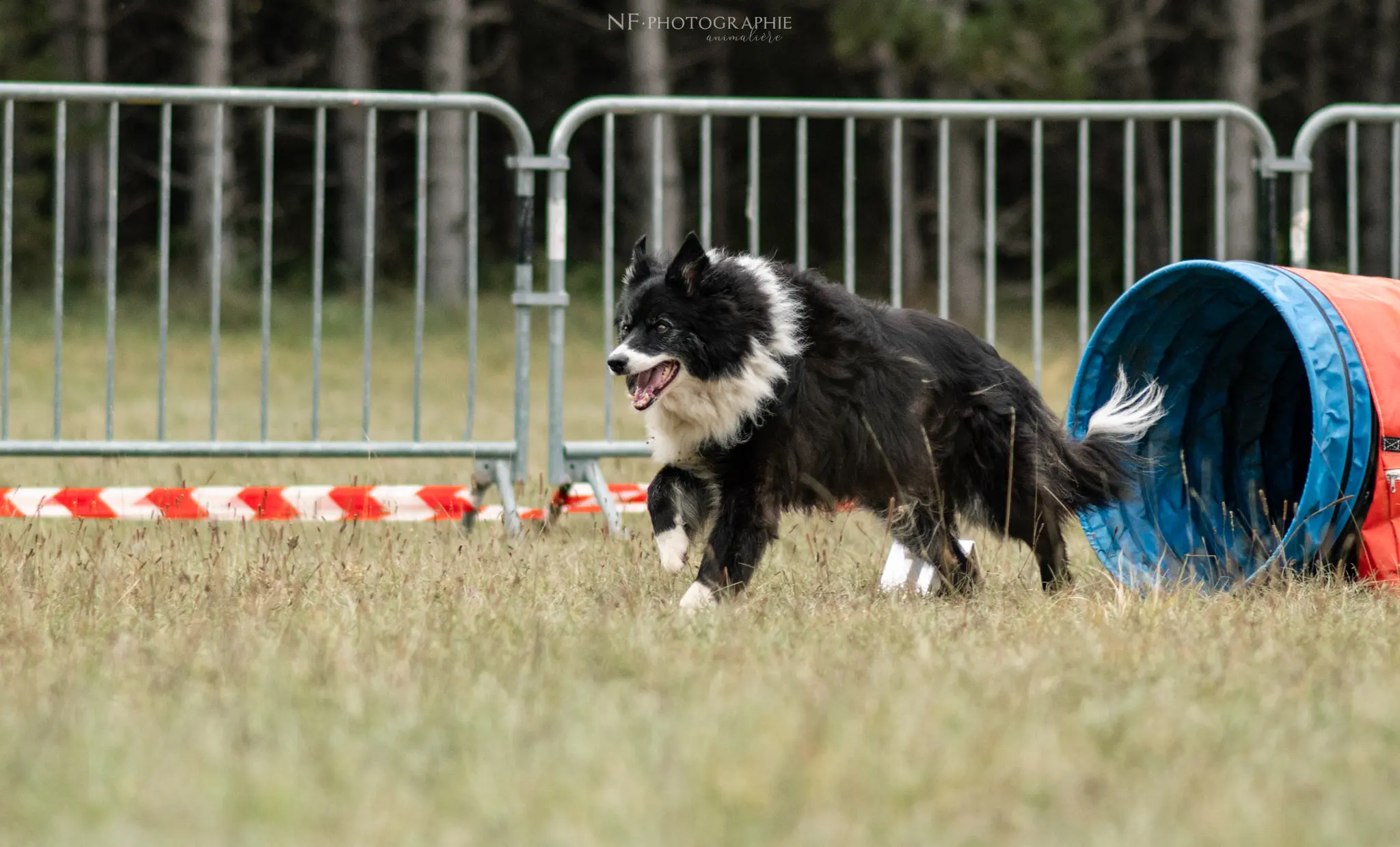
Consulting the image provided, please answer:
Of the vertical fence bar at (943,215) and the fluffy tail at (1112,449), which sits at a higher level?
the vertical fence bar at (943,215)

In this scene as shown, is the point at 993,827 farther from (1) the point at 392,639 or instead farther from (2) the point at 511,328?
(2) the point at 511,328

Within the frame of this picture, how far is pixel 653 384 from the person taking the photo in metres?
4.73

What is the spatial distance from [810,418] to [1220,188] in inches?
149

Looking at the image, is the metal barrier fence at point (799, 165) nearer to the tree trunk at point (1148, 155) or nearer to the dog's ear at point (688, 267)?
the dog's ear at point (688, 267)

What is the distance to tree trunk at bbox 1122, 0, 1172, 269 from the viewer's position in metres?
22.3

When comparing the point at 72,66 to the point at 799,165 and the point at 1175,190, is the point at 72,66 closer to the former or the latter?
the point at 799,165

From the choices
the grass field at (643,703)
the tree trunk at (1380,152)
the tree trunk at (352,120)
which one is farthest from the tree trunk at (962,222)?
the grass field at (643,703)

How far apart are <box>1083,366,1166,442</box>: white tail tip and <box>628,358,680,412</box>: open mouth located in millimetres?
1532

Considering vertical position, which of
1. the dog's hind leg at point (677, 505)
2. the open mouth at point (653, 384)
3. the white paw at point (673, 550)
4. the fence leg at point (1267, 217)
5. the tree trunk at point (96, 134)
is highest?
the tree trunk at point (96, 134)

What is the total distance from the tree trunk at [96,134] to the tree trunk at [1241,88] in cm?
1417

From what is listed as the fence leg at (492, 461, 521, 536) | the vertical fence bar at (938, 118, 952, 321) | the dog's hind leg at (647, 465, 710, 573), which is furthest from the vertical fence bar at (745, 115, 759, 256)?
the dog's hind leg at (647, 465, 710, 573)

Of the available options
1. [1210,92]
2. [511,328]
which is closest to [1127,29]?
[1210,92]

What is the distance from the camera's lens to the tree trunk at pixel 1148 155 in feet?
73.2

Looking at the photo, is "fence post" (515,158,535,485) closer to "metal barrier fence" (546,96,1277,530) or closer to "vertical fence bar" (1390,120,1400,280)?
"metal barrier fence" (546,96,1277,530)
